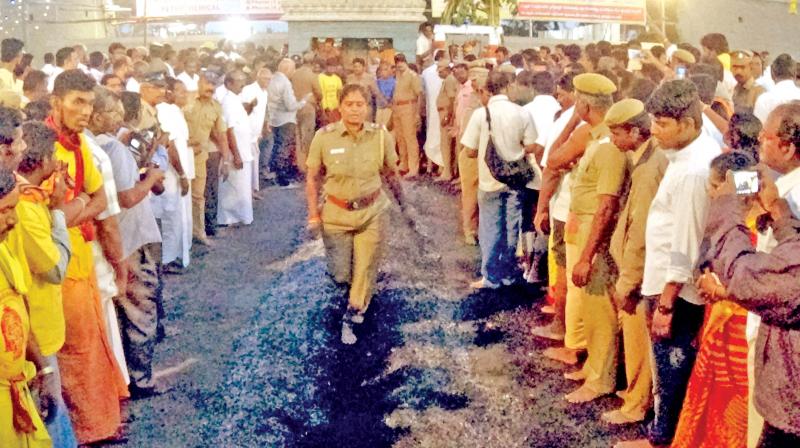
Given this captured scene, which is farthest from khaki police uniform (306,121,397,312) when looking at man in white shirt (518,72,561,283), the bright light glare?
the bright light glare

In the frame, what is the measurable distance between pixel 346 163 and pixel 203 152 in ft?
11.7

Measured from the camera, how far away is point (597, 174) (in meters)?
5.59

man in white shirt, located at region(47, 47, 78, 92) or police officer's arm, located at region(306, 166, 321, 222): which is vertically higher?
man in white shirt, located at region(47, 47, 78, 92)

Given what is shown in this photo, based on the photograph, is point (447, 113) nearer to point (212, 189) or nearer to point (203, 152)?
point (212, 189)

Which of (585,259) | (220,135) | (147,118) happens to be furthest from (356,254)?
(220,135)

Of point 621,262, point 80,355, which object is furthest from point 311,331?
point 621,262

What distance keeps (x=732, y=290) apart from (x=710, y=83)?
11.4 feet

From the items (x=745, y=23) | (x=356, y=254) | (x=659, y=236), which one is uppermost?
(x=745, y=23)

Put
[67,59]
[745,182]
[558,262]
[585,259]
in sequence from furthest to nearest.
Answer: [67,59], [558,262], [585,259], [745,182]

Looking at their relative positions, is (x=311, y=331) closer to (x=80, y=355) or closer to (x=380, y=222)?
(x=380, y=222)

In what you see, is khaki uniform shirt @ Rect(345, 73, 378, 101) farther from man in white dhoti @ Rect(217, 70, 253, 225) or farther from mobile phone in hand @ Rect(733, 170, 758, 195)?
mobile phone in hand @ Rect(733, 170, 758, 195)

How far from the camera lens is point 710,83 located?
6191mm

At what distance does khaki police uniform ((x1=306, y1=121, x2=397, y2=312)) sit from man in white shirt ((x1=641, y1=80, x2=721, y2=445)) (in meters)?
2.51

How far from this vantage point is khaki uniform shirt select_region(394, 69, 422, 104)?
531 inches
